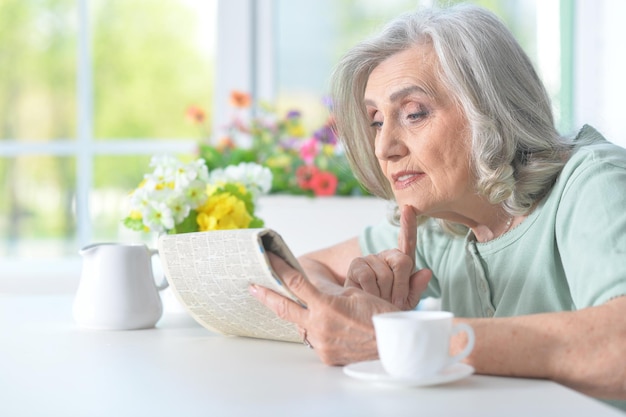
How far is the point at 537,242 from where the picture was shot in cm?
149

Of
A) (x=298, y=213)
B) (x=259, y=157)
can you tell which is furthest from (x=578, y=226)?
(x=259, y=157)

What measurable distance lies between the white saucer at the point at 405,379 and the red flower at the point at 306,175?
2.10m

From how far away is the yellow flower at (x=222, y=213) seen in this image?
1.59 meters

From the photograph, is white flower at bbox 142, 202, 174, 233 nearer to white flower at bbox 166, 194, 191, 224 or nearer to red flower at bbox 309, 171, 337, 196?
white flower at bbox 166, 194, 191, 224

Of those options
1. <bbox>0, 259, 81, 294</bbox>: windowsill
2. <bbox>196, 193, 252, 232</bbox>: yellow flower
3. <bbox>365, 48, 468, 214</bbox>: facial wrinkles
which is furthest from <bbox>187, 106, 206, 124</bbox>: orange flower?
<bbox>365, 48, 468, 214</bbox>: facial wrinkles

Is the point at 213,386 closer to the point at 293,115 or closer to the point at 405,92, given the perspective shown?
the point at 405,92

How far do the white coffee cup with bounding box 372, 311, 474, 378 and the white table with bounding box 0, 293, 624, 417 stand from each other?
3 centimetres

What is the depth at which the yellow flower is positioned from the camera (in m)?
1.59

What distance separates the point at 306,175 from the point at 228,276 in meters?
1.93

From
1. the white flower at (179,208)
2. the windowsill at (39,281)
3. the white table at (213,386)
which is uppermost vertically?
the white flower at (179,208)

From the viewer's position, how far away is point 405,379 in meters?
0.93

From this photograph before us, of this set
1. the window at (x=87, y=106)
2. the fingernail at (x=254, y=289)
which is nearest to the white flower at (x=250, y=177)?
the fingernail at (x=254, y=289)

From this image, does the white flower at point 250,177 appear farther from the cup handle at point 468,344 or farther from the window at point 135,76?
the window at point 135,76

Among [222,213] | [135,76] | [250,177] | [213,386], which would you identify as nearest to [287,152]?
[135,76]
